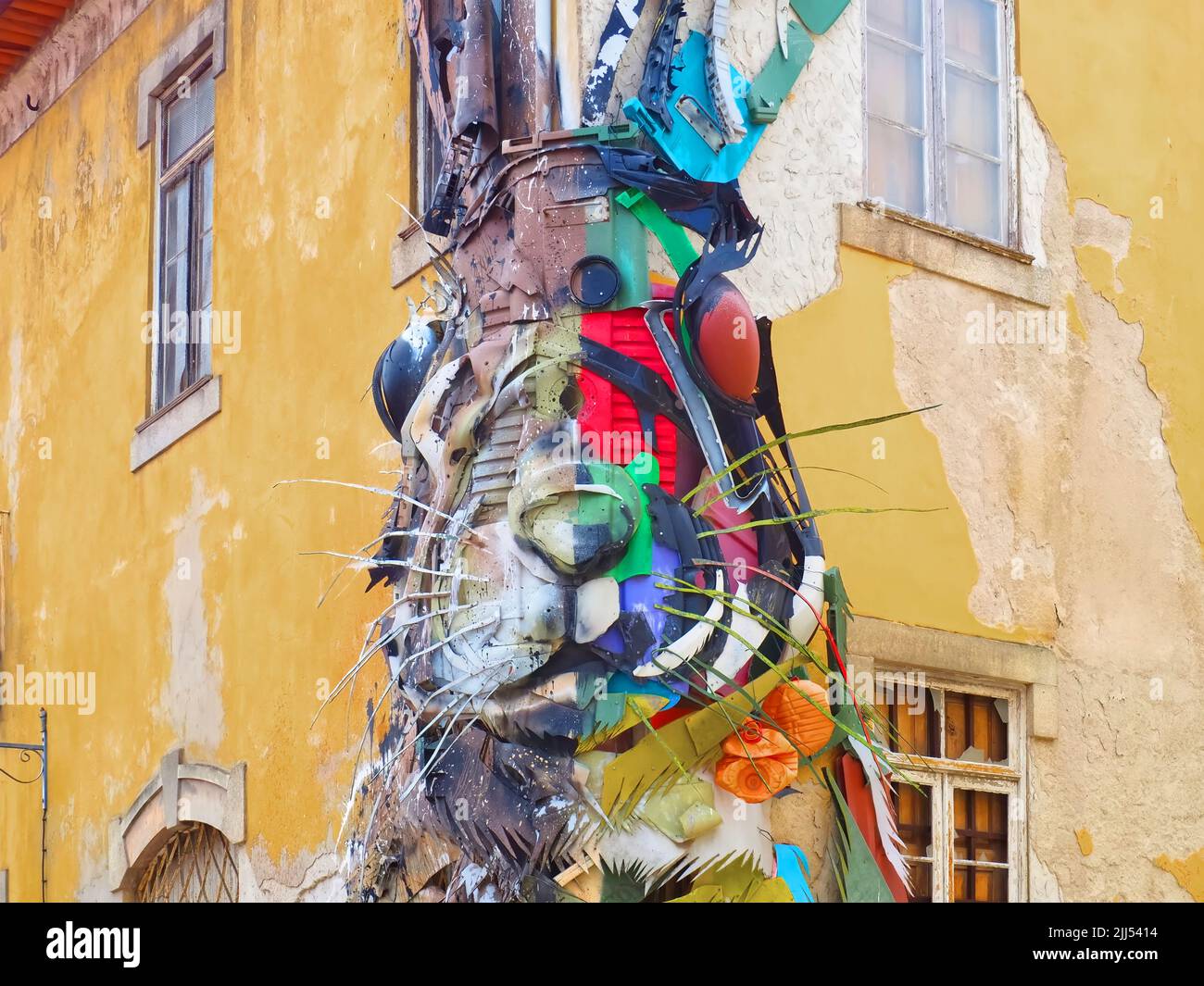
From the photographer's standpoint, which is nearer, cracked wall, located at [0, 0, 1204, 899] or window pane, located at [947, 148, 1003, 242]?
cracked wall, located at [0, 0, 1204, 899]

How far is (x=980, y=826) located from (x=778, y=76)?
3047mm

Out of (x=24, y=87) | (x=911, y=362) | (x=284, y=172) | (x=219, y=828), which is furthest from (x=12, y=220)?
(x=911, y=362)

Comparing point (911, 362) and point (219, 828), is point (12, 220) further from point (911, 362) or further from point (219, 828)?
point (911, 362)

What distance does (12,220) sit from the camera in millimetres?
13664

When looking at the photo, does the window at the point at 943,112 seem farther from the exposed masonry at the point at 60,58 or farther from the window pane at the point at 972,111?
the exposed masonry at the point at 60,58

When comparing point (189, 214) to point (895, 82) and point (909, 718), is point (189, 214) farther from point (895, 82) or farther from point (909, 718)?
point (909, 718)

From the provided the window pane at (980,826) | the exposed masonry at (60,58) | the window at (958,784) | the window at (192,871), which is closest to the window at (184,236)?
the exposed masonry at (60,58)

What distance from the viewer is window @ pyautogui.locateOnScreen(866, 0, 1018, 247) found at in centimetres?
929

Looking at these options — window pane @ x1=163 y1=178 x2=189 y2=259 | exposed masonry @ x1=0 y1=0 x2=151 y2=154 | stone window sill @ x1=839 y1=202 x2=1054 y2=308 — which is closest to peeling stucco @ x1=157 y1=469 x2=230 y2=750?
window pane @ x1=163 y1=178 x2=189 y2=259

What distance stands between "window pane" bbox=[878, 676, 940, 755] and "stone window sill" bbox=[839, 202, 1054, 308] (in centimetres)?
172

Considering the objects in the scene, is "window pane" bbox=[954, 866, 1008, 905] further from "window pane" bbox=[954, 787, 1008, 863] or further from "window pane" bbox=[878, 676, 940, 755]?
"window pane" bbox=[878, 676, 940, 755]

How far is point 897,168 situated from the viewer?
930 centimetres

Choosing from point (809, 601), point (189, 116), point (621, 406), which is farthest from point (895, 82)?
point (189, 116)

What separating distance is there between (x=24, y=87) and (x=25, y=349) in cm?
171
